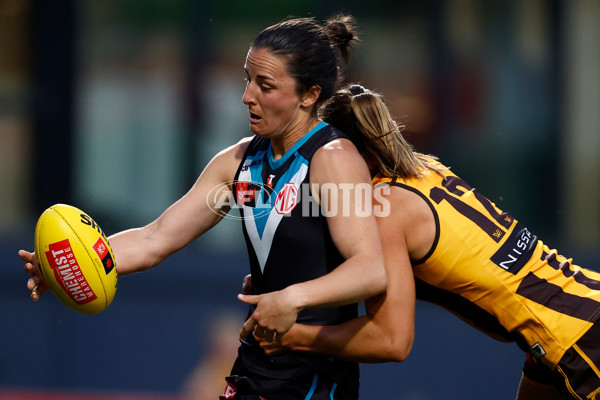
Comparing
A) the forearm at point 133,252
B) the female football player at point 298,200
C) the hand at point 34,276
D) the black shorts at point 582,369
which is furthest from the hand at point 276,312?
the black shorts at point 582,369

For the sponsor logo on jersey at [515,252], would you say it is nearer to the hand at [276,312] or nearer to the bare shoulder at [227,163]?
the hand at [276,312]

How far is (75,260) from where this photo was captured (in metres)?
3.20

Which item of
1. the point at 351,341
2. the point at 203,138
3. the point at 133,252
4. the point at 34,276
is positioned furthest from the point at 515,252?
the point at 203,138

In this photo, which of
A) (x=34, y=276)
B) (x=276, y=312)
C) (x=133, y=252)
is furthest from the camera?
(x=133, y=252)

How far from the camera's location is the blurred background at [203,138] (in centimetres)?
711

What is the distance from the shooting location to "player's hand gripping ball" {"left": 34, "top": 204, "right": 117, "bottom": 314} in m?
3.20

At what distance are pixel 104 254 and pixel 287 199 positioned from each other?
73 cm

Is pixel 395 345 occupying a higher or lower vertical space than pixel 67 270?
lower

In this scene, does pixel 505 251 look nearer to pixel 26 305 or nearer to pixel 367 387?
pixel 367 387

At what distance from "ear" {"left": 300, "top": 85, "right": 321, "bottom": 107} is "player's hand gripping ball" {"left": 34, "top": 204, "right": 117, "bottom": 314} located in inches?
36.4

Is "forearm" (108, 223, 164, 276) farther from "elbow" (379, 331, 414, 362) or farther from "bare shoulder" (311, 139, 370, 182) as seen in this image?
"elbow" (379, 331, 414, 362)

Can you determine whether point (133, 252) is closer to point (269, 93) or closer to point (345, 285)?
point (269, 93)

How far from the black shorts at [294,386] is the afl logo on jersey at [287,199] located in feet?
2.06

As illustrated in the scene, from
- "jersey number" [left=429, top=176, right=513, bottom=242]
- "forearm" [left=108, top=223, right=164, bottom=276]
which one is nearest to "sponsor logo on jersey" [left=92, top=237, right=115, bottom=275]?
"forearm" [left=108, top=223, right=164, bottom=276]
